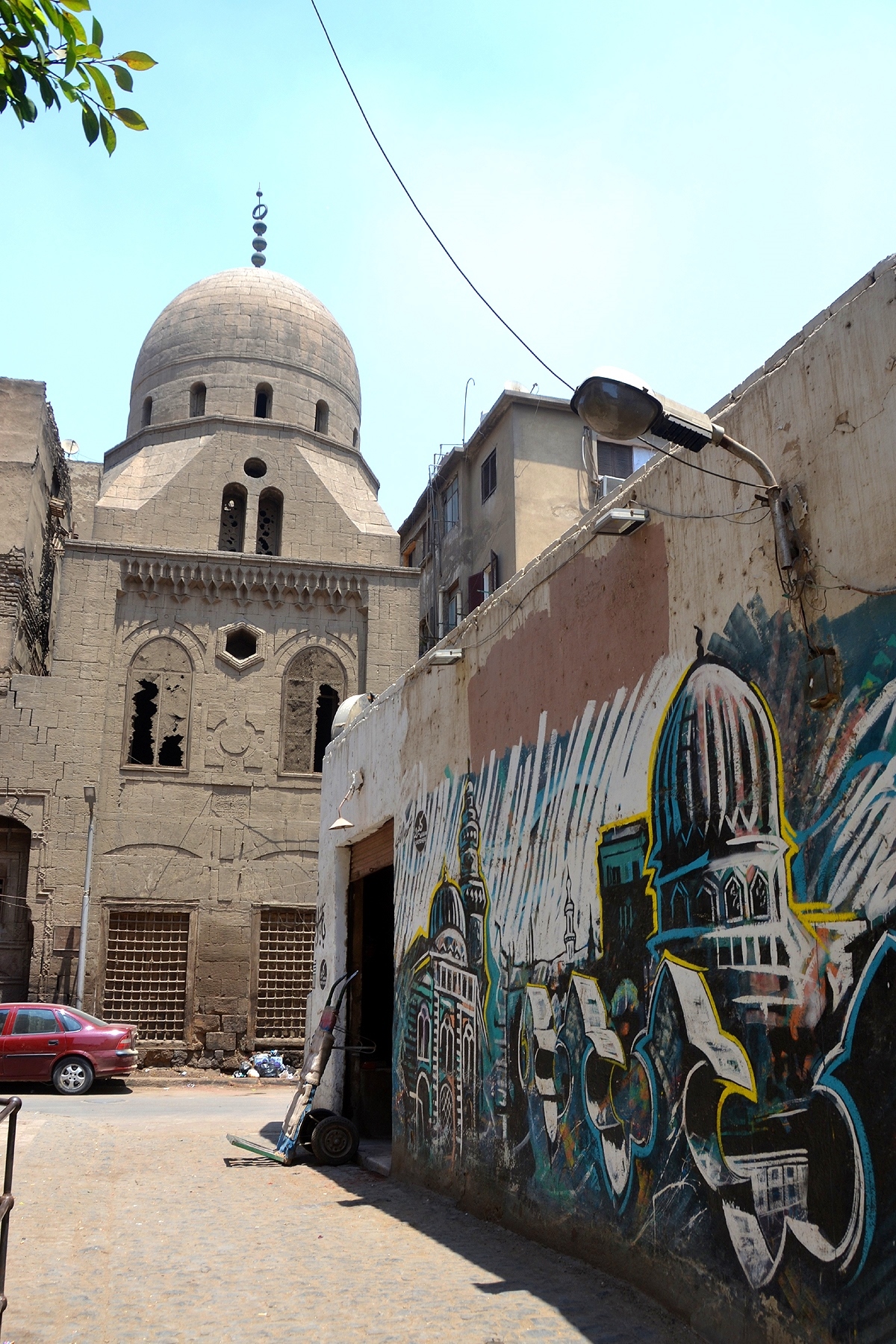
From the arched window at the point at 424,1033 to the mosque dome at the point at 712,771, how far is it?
4.09 m

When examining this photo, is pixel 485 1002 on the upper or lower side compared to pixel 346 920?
lower

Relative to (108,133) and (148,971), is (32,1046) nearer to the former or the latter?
(148,971)

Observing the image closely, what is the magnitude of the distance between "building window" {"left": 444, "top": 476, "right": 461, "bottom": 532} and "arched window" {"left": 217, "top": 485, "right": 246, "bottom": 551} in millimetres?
5469

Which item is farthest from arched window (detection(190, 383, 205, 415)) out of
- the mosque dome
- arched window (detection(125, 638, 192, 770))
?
the mosque dome

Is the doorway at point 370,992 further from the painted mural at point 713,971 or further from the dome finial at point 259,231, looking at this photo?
the dome finial at point 259,231

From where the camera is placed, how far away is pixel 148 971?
21234 mm

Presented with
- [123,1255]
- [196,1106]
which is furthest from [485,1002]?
[196,1106]

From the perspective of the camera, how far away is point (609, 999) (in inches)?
246

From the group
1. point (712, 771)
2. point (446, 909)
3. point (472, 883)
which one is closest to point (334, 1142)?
point (446, 909)

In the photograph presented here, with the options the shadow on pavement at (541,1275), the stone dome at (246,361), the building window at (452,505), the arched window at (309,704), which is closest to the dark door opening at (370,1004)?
the shadow on pavement at (541,1275)

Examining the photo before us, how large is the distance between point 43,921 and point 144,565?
23.3 ft

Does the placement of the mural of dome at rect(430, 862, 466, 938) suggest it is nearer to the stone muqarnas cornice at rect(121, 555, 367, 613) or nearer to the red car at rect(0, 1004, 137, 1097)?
the red car at rect(0, 1004, 137, 1097)

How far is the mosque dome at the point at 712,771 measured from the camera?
16.7 ft

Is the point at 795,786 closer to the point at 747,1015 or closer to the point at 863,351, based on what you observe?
the point at 747,1015
